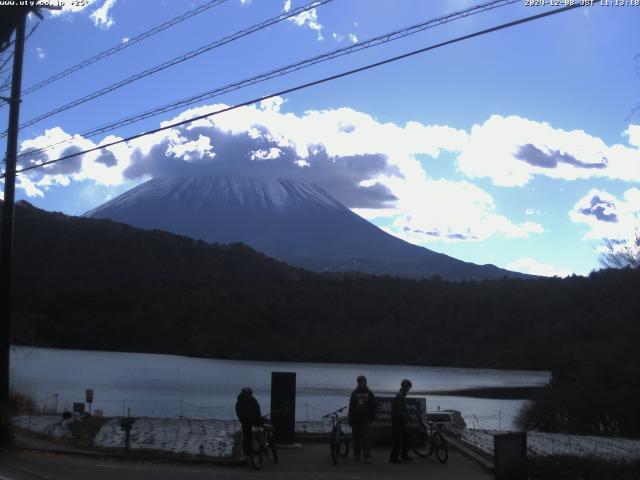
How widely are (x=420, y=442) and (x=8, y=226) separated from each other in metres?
8.89

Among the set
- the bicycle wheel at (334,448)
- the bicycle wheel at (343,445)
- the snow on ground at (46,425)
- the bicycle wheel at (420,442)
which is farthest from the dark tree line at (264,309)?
the bicycle wheel at (334,448)

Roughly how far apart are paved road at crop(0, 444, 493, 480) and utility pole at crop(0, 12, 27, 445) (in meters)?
1.73

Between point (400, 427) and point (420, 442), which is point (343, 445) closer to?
point (420, 442)

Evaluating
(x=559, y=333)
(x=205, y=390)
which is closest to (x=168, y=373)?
(x=205, y=390)

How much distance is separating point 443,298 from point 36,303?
56.8 m

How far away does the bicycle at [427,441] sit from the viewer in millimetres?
13914

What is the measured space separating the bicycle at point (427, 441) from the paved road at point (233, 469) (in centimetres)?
17

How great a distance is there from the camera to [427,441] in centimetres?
1487

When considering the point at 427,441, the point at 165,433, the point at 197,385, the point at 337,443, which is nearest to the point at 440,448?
the point at 427,441

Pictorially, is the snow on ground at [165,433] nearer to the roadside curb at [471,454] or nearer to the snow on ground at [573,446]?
the roadside curb at [471,454]

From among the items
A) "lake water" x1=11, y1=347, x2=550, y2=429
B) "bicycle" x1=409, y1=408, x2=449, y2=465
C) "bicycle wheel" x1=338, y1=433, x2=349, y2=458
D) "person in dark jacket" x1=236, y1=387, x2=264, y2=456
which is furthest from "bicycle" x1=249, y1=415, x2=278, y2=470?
"lake water" x1=11, y1=347, x2=550, y2=429

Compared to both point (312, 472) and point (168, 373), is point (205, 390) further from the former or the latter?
point (312, 472)

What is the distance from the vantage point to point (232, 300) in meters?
126

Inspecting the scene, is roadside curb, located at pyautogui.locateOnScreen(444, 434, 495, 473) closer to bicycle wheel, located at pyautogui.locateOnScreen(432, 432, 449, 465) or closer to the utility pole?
bicycle wheel, located at pyautogui.locateOnScreen(432, 432, 449, 465)
